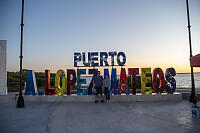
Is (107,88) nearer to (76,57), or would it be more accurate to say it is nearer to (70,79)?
(70,79)

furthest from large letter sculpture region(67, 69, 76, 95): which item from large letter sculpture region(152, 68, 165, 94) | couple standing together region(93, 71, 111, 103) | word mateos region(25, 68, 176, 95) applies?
large letter sculpture region(152, 68, 165, 94)

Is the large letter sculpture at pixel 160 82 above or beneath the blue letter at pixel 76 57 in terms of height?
beneath

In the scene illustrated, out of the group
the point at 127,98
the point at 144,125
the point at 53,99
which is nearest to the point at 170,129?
the point at 144,125

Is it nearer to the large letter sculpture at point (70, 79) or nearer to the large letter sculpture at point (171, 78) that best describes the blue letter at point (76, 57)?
the large letter sculpture at point (70, 79)

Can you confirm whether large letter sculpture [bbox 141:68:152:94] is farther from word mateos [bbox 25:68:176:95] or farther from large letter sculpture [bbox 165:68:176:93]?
large letter sculpture [bbox 165:68:176:93]

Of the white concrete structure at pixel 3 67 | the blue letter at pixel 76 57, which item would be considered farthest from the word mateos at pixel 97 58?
the white concrete structure at pixel 3 67

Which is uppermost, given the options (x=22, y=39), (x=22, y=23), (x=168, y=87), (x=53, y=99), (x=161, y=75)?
(x=22, y=23)

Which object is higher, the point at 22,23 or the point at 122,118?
the point at 22,23

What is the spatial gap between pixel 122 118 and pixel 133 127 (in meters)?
1.04

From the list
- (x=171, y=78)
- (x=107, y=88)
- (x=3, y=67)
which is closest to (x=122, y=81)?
(x=107, y=88)

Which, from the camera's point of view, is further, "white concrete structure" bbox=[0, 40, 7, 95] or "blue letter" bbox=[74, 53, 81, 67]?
"white concrete structure" bbox=[0, 40, 7, 95]

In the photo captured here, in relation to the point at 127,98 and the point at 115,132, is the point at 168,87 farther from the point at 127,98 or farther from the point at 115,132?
the point at 115,132

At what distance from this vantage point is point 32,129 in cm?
438

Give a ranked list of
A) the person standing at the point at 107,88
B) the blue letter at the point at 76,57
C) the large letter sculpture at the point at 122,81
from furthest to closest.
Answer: the blue letter at the point at 76,57 → the large letter sculpture at the point at 122,81 → the person standing at the point at 107,88
